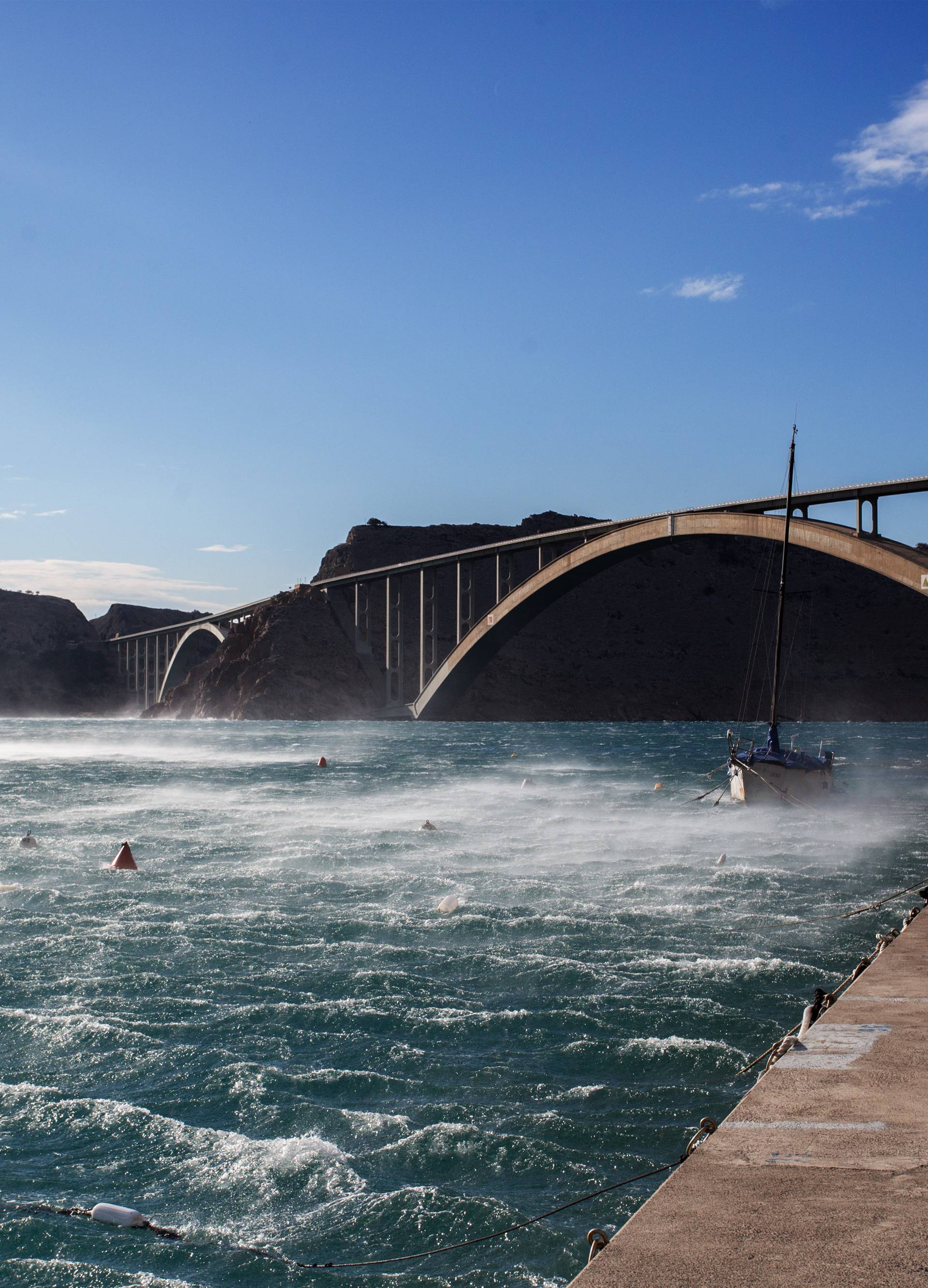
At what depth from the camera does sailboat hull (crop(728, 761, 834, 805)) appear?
29453 millimetres

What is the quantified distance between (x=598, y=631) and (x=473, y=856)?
9517cm

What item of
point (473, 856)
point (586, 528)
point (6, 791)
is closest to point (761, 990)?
point (473, 856)

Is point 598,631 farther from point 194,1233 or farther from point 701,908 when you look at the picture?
point 194,1233

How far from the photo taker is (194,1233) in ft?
19.7

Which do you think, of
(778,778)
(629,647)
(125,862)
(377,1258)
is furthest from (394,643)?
(377,1258)

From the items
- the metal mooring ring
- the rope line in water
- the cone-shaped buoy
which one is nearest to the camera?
the metal mooring ring

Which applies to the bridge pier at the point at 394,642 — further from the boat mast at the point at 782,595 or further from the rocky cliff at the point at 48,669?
the rocky cliff at the point at 48,669

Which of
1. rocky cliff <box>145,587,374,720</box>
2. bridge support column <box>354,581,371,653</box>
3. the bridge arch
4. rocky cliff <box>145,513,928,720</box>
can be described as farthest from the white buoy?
the bridge arch

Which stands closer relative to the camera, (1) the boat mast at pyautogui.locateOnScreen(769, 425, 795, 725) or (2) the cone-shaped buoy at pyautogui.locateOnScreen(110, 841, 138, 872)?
(2) the cone-shaped buoy at pyautogui.locateOnScreen(110, 841, 138, 872)

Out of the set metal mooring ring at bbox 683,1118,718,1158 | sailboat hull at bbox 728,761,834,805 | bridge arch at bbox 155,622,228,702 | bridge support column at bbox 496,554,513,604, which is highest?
bridge support column at bbox 496,554,513,604

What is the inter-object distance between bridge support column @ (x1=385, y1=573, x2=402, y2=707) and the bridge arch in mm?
27682

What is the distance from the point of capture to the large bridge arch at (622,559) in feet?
133

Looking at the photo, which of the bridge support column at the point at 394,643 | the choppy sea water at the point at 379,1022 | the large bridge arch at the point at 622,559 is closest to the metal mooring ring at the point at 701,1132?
the choppy sea water at the point at 379,1022

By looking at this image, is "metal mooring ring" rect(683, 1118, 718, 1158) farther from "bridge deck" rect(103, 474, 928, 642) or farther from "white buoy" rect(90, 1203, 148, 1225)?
"bridge deck" rect(103, 474, 928, 642)
